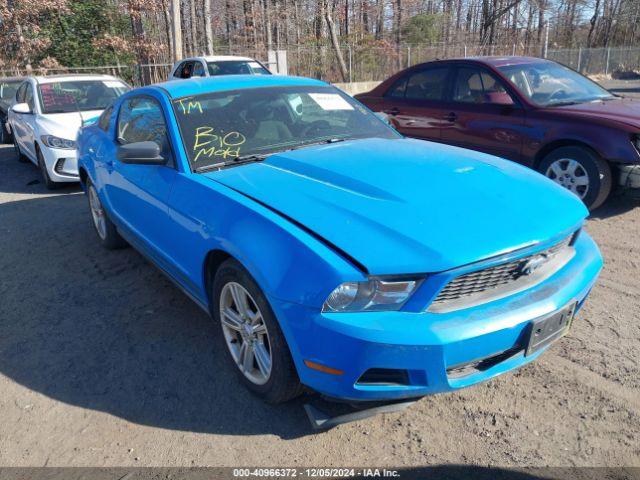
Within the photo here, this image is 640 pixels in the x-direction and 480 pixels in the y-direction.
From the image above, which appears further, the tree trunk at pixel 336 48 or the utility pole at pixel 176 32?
the tree trunk at pixel 336 48

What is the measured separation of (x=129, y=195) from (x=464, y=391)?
2822 millimetres

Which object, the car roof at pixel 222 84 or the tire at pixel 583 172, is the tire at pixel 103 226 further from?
the tire at pixel 583 172

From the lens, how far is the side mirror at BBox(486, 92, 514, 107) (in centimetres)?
611

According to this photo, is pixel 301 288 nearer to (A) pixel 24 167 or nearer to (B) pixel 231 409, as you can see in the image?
(B) pixel 231 409

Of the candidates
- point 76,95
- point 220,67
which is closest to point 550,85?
point 76,95

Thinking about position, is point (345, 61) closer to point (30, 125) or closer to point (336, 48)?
point (336, 48)

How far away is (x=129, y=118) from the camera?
14.8 feet

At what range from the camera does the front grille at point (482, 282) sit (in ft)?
7.47

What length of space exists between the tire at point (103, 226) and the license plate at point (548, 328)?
3964 mm

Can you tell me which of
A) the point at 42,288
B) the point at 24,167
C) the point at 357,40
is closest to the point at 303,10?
the point at 357,40

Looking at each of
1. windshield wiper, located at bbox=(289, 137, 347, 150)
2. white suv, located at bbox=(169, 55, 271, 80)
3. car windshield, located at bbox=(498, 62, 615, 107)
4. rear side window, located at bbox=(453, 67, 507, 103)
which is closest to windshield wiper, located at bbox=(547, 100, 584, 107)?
car windshield, located at bbox=(498, 62, 615, 107)

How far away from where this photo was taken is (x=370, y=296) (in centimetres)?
221

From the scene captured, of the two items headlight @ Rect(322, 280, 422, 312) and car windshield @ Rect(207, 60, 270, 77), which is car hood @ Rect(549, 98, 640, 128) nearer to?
headlight @ Rect(322, 280, 422, 312)

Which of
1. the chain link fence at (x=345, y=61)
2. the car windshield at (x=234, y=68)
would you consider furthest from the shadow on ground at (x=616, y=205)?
the chain link fence at (x=345, y=61)
